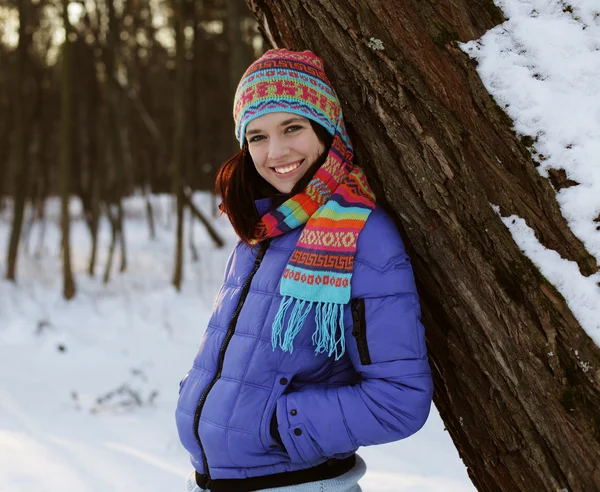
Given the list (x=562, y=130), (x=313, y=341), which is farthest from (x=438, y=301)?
(x=562, y=130)

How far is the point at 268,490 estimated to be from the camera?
1677mm

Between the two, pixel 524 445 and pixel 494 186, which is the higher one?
pixel 494 186

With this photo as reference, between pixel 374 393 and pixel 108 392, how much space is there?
3.91 meters

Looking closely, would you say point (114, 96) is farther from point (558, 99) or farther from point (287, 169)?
point (558, 99)

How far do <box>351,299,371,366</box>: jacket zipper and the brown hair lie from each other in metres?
0.43

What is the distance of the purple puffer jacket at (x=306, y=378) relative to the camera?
1.57m

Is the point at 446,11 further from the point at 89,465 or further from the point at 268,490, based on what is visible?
the point at 89,465

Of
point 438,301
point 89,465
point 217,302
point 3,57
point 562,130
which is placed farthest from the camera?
point 3,57

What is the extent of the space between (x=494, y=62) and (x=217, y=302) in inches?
40.3

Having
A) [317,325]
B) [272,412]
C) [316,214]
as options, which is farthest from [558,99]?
[272,412]

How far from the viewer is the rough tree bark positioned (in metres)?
1.50

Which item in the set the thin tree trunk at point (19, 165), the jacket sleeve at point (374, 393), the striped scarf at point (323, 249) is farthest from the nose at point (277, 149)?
the thin tree trunk at point (19, 165)

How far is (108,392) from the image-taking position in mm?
4984

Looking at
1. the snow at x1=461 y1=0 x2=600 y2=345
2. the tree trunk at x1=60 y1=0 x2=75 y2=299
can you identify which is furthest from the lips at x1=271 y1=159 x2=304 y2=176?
the tree trunk at x1=60 y1=0 x2=75 y2=299
